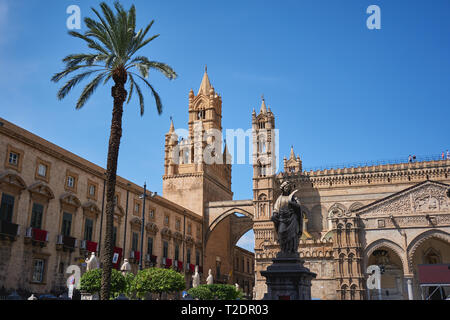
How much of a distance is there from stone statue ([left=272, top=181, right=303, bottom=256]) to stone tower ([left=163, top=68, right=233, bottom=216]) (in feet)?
126

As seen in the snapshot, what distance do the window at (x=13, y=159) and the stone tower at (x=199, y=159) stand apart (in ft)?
93.5

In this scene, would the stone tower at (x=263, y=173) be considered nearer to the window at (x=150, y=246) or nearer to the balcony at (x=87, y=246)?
the window at (x=150, y=246)

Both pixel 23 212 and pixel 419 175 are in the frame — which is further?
pixel 419 175

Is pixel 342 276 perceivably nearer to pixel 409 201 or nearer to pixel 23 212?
pixel 409 201

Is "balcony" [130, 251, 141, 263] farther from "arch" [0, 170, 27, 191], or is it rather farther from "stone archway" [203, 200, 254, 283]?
"stone archway" [203, 200, 254, 283]

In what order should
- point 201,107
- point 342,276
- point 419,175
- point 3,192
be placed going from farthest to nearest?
1. point 201,107
2. point 419,175
3. point 342,276
4. point 3,192

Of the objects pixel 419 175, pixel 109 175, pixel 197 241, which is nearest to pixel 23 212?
pixel 109 175

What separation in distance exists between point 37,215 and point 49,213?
1.06 meters

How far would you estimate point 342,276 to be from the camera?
1363 inches

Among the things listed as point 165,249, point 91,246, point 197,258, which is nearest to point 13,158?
point 91,246

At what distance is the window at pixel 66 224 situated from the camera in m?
28.1

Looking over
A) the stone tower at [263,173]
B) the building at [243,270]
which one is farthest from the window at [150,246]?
the building at [243,270]
